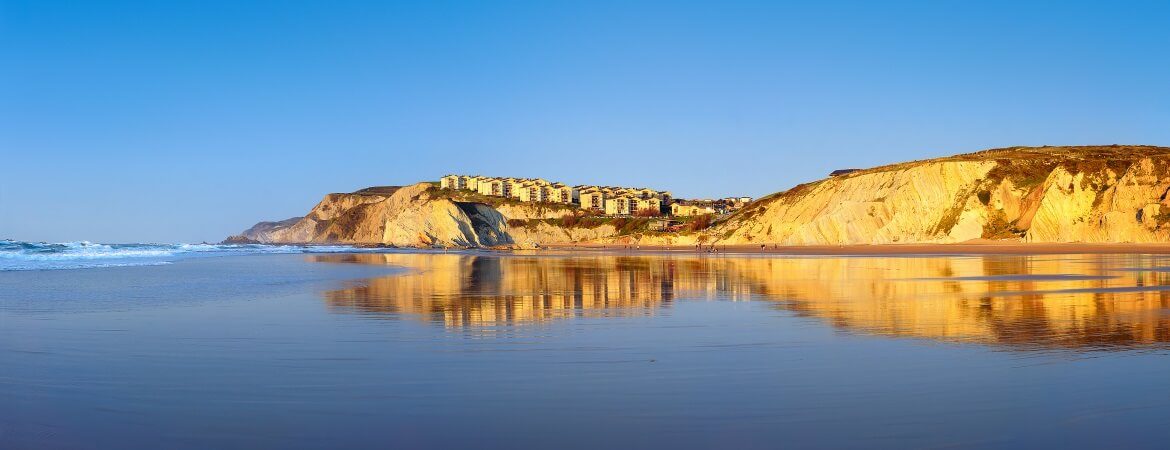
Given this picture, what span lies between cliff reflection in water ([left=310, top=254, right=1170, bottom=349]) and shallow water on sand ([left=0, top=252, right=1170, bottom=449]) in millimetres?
113

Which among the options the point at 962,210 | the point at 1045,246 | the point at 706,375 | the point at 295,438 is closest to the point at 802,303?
the point at 706,375

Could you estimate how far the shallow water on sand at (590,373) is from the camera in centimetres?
559

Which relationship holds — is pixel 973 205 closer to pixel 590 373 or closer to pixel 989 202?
pixel 989 202

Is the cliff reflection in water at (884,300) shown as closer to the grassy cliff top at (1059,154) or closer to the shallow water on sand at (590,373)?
the shallow water on sand at (590,373)

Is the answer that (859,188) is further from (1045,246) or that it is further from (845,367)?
(845,367)

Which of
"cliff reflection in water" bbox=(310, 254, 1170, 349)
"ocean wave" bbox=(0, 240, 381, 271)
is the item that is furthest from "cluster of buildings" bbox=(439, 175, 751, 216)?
"cliff reflection in water" bbox=(310, 254, 1170, 349)

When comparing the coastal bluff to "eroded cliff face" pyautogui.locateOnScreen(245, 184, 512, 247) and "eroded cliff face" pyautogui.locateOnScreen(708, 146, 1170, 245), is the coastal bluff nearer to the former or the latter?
"eroded cliff face" pyautogui.locateOnScreen(708, 146, 1170, 245)

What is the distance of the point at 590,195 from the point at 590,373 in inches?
5696

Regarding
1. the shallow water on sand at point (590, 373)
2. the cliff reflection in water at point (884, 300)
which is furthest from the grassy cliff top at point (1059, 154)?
the shallow water on sand at point (590, 373)

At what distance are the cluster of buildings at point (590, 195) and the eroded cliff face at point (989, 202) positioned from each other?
188 ft

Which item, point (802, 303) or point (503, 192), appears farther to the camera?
point (503, 192)

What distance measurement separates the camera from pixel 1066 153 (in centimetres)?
7169

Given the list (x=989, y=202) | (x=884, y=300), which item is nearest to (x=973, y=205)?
(x=989, y=202)

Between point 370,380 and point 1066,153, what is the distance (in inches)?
3110
